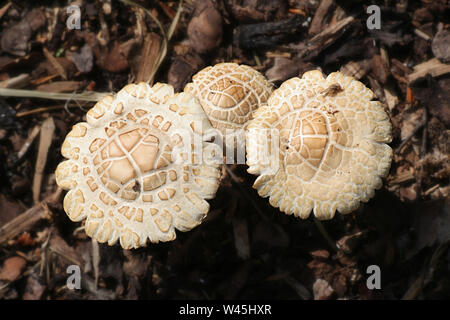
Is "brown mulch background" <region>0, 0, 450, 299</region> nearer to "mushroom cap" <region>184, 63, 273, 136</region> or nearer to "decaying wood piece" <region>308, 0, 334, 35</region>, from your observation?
"decaying wood piece" <region>308, 0, 334, 35</region>

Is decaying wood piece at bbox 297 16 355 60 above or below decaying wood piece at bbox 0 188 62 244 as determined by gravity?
above

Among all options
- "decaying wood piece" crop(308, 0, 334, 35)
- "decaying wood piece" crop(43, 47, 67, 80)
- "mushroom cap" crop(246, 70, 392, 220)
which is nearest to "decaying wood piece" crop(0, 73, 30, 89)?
"decaying wood piece" crop(43, 47, 67, 80)

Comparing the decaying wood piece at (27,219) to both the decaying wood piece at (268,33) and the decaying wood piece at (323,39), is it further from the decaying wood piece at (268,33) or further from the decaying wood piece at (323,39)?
the decaying wood piece at (323,39)

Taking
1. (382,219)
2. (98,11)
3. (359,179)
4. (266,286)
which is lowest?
(266,286)

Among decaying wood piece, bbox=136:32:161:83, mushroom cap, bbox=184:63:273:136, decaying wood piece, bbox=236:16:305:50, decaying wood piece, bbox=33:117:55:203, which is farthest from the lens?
decaying wood piece, bbox=33:117:55:203

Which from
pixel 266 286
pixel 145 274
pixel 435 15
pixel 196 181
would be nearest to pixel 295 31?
pixel 435 15
